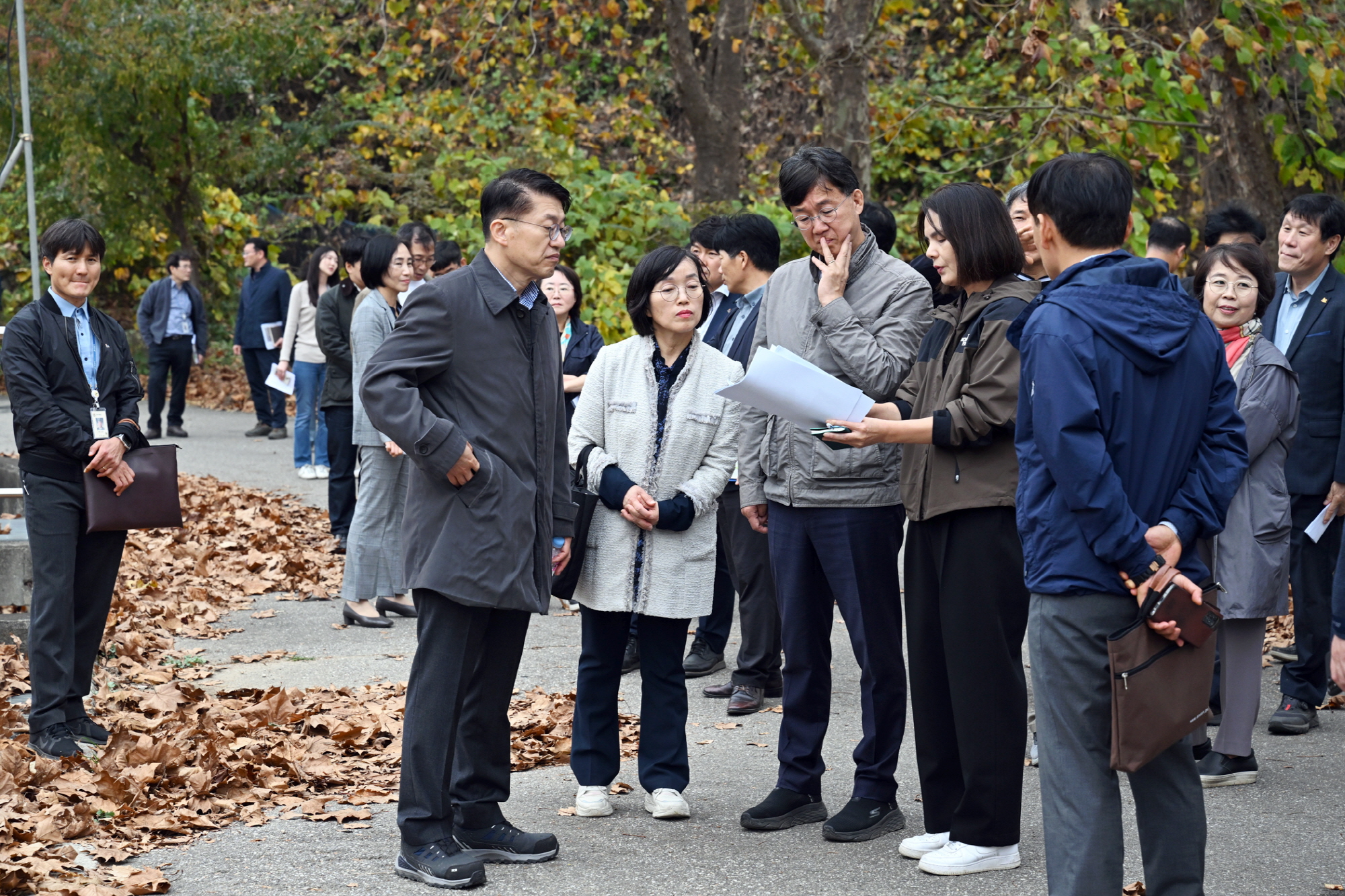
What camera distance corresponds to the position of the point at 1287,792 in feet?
17.5

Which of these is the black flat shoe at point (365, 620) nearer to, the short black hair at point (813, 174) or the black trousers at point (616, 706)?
the black trousers at point (616, 706)

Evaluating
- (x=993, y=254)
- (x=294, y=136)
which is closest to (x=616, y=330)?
(x=993, y=254)

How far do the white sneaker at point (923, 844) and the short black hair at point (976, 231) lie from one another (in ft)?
6.02

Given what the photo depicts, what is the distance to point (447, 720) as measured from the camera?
445 cm

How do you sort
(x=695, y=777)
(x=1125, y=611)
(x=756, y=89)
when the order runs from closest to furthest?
(x=1125, y=611)
(x=695, y=777)
(x=756, y=89)

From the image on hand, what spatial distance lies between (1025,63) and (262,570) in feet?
35.6

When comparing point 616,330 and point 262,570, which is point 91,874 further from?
point 616,330

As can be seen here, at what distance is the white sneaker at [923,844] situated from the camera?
15.0 ft

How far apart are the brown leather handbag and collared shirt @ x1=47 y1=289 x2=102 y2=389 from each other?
15.1ft

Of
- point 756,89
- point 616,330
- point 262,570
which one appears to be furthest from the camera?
point 756,89

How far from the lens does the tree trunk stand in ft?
47.6

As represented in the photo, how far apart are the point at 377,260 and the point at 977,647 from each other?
540cm

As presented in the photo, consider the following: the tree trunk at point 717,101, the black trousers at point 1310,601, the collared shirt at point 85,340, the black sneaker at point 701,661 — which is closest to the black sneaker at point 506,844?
the black sneaker at point 701,661

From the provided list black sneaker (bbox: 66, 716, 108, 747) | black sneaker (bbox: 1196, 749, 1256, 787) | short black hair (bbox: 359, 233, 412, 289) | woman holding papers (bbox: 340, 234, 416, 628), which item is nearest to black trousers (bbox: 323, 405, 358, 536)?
woman holding papers (bbox: 340, 234, 416, 628)
